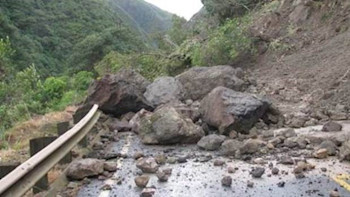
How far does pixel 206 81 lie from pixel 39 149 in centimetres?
876

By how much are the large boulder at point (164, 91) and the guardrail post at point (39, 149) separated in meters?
7.32

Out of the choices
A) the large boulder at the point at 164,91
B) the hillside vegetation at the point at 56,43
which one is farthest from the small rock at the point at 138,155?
the hillside vegetation at the point at 56,43

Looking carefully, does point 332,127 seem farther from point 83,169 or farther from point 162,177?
point 83,169

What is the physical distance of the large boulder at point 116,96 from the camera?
1163 cm

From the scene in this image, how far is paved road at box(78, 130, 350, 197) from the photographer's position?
18.3ft

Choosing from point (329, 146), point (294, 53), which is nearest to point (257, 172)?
point (329, 146)

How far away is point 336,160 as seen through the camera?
6.94 metres

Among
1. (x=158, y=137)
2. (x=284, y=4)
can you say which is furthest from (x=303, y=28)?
(x=158, y=137)

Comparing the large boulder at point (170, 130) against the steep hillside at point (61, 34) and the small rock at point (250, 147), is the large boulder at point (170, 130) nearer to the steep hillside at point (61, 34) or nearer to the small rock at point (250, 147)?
the small rock at point (250, 147)

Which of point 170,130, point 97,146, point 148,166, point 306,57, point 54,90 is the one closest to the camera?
point 148,166

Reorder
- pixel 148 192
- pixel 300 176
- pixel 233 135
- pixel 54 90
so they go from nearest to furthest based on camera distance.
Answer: pixel 148 192 < pixel 300 176 < pixel 233 135 < pixel 54 90

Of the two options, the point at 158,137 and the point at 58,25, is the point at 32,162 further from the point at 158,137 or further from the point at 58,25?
the point at 58,25

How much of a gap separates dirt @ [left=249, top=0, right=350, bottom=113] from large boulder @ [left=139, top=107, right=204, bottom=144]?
3387 mm

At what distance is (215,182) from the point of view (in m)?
6.11
